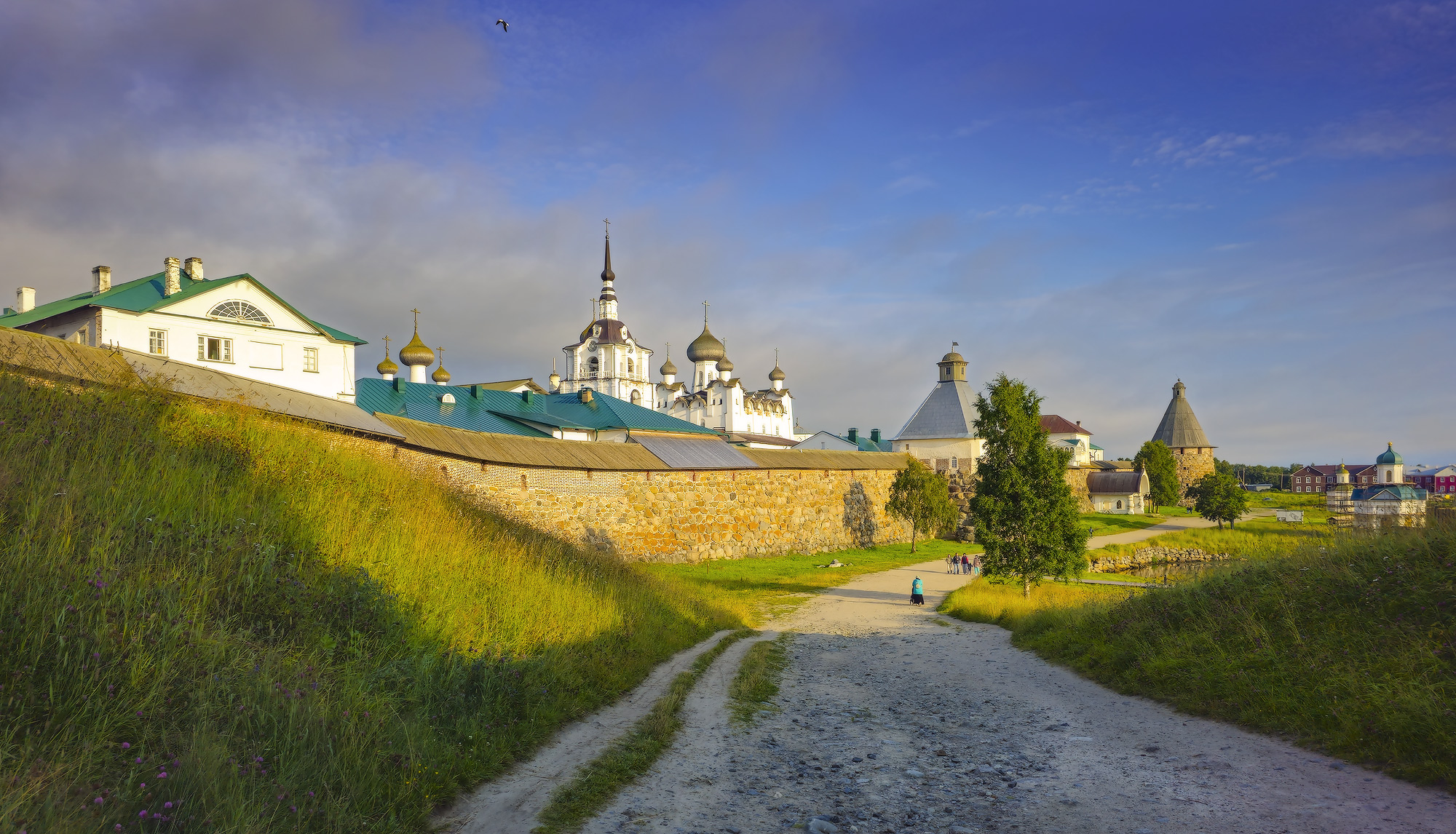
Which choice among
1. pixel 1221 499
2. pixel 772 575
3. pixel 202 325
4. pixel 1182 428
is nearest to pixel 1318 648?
pixel 772 575

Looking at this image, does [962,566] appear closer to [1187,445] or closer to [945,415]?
[945,415]

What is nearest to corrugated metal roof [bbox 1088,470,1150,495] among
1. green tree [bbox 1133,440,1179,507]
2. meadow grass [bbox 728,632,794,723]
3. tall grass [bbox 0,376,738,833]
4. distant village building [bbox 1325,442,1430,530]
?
green tree [bbox 1133,440,1179,507]

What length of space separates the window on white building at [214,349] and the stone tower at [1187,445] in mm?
71273

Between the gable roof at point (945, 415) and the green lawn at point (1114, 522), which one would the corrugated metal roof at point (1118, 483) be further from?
the gable roof at point (945, 415)

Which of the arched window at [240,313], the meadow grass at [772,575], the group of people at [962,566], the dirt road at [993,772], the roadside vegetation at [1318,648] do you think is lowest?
the group of people at [962,566]

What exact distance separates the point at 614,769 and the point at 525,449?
1580 cm

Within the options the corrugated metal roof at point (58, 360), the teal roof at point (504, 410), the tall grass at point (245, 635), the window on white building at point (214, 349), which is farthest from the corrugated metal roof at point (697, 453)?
the corrugated metal roof at point (58, 360)

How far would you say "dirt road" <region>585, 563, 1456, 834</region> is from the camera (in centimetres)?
498

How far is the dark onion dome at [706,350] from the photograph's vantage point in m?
85.2

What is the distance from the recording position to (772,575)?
24375 mm

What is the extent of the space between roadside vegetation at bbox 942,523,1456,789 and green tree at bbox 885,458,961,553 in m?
24.5

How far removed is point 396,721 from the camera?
18.6 feet

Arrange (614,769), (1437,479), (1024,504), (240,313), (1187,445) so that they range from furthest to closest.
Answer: (1437,479) → (1187,445) → (240,313) → (1024,504) → (614,769)

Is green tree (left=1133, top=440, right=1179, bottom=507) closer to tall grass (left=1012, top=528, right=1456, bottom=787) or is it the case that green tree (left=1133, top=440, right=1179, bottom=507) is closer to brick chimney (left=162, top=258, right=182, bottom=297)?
tall grass (left=1012, top=528, right=1456, bottom=787)
